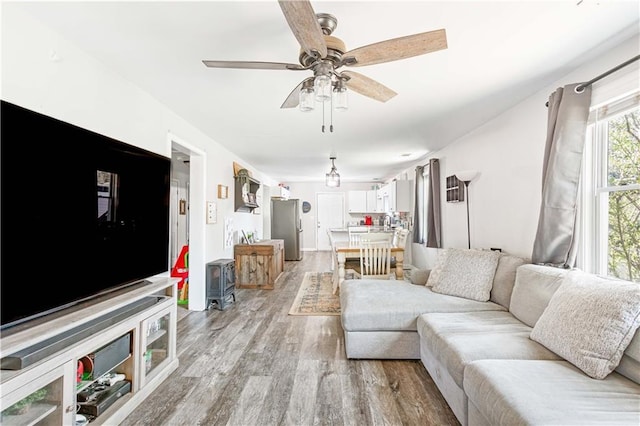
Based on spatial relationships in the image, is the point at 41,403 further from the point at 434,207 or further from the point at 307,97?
the point at 434,207

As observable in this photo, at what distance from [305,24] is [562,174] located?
7.11 ft

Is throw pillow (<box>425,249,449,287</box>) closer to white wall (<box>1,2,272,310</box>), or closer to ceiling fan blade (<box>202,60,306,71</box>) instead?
ceiling fan blade (<box>202,60,306,71</box>)

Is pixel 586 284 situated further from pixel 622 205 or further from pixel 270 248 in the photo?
pixel 270 248

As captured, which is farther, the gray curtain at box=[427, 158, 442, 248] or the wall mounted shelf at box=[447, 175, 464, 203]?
the gray curtain at box=[427, 158, 442, 248]

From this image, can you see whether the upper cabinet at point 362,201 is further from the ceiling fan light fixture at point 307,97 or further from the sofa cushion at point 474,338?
the ceiling fan light fixture at point 307,97

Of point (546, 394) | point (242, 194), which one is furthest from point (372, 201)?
point (546, 394)

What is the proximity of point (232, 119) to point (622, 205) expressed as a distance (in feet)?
11.5

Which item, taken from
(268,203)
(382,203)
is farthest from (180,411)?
(382,203)

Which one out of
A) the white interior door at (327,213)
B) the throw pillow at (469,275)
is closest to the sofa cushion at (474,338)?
the throw pillow at (469,275)

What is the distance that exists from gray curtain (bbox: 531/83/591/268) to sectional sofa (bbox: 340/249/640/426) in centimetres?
22

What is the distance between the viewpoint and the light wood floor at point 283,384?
6.13 feet

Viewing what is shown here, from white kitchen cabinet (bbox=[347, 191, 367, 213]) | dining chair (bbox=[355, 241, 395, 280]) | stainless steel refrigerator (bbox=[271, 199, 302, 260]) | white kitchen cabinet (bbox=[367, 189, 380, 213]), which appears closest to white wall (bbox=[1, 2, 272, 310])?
dining chair (bbox=[355, 241, 395, 280])

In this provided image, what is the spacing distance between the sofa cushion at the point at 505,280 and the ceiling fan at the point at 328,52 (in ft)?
6.67

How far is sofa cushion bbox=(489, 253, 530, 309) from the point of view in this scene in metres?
2.57
